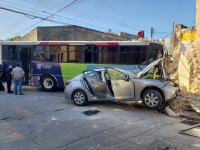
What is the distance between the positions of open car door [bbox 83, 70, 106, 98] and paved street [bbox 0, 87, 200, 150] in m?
0.58

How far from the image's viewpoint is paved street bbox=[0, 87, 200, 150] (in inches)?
162

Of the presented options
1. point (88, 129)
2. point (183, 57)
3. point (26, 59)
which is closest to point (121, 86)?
point (88, 129)

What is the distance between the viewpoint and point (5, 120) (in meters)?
5.78

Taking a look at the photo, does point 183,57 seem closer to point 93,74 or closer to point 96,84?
point 93,74

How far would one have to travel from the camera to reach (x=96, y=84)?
24.8 feet

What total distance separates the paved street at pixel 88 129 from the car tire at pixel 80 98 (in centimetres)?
39

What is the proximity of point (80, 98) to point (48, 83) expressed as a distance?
4.62 meters

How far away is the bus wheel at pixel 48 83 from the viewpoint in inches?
452

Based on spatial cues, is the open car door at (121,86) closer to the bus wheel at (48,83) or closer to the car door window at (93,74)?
the car door window at (93,74)

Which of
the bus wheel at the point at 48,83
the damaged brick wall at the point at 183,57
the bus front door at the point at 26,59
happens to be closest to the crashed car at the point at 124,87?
the bus wheel at the point at 48,83

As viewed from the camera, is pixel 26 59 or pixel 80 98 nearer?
pixel 80 98

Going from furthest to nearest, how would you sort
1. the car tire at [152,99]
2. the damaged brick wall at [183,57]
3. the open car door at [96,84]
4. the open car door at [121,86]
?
the damaged brick wall at [183,57], the open car door at [96,84], the open car door at [121,86], the car tire at [152,99]

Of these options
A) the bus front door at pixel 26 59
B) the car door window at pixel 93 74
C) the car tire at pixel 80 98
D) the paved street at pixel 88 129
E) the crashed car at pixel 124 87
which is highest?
the bus front door at pixel 26 59

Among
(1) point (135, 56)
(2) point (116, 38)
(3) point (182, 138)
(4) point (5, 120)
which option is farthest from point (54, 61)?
(2) point (116, 38)
